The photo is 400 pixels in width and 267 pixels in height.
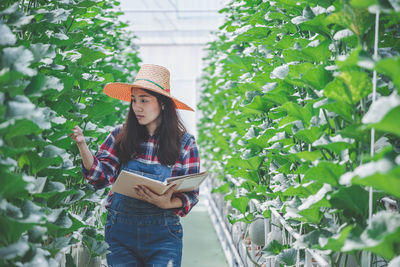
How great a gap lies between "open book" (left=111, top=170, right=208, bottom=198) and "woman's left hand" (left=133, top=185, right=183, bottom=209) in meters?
0.02

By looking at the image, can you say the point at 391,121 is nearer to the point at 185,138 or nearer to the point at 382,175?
the point at 382,175

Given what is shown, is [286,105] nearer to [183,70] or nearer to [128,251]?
[128,251]

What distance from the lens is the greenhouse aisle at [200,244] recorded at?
388 cm

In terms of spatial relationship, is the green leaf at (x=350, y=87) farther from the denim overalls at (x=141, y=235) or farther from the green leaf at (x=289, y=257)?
the denim overalls at (x=141, y=235)

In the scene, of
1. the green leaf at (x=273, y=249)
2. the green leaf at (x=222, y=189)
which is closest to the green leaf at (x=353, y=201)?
the green leaf at (x=273, y=249)

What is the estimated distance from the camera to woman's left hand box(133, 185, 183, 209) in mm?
1722

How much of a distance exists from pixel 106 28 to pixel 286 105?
2054 millimetres

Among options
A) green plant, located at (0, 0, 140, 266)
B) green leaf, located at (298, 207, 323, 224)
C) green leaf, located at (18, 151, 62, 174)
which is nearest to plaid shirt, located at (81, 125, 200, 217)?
green plant, located at (0, 0, 140, 266)

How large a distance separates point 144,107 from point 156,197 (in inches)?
15.8

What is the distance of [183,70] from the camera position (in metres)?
8.84

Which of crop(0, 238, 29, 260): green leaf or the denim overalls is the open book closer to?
the denim overalls

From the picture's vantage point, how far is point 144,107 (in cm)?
191

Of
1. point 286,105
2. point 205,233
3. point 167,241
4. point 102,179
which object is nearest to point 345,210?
point 286,105

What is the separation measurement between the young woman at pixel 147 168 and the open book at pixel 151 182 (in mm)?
35
